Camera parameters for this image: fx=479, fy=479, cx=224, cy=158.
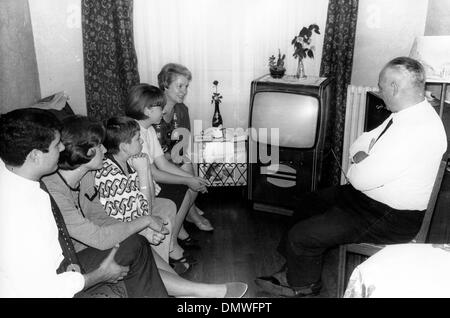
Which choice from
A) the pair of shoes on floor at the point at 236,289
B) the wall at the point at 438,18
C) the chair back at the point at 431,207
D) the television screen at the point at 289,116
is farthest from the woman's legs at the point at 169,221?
the wall at the point at 438,18

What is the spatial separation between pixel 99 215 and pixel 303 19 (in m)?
2.42

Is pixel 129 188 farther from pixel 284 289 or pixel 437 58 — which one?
pixel 437 58

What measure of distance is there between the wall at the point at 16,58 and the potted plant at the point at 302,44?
1956mm

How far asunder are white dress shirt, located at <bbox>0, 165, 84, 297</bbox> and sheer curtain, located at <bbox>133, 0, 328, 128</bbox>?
96.7 inches

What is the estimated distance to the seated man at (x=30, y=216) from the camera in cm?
144

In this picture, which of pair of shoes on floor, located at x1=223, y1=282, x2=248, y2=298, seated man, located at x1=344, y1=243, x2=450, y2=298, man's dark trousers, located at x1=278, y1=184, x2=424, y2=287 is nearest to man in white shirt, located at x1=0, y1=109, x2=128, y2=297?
pair of shoes on floor, located at x1=223, y1=282, x2=248, y2=298

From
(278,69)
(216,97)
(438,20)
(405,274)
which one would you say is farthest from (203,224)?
(438,20)

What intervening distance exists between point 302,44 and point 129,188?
194cm

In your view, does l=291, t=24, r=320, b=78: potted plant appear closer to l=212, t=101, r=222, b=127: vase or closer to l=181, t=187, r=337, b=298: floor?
l=212, t=101, r=222, b=127: vase

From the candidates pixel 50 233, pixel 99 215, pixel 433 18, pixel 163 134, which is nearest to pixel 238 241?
pixel 163 134
